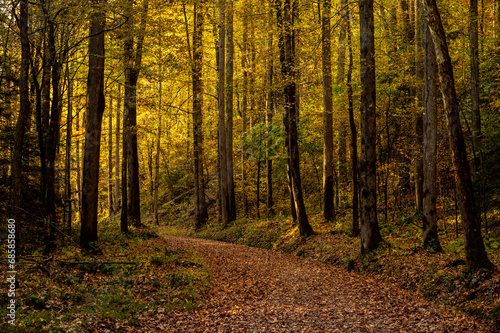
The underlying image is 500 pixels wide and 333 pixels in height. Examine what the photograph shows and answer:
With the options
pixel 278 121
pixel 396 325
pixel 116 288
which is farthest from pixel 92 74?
pixel 278 121

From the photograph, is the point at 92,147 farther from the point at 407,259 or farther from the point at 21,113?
the point at 407,259

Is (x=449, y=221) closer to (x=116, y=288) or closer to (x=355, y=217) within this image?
(x=355, y=217)

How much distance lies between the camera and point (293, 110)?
1468 cm

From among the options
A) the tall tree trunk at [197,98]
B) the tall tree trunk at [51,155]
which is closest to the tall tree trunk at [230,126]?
the tall tree trunk at [197,98]

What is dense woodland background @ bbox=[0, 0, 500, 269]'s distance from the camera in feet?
28.5

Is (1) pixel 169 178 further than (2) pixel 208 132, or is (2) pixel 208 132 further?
(1) pixel 169 178

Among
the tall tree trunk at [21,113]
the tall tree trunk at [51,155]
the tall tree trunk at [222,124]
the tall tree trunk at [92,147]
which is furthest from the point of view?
the tall tree trunk at [222,124]

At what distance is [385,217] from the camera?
47.5ft

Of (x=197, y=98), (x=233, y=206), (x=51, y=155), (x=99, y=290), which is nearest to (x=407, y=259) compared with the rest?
(x=99, y=290)

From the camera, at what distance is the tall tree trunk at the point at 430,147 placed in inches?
382

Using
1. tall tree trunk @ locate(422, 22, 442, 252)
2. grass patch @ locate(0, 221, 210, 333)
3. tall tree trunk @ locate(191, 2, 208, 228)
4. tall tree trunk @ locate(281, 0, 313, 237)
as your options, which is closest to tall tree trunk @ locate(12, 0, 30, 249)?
grass patch @ locate(0, 221, 210, 333)

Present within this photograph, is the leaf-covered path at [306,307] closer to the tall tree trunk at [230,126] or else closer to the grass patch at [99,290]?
the grass patch at [99,290]

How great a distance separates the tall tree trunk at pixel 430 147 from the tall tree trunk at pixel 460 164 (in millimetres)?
2512

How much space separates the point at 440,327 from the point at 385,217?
8.86 m
